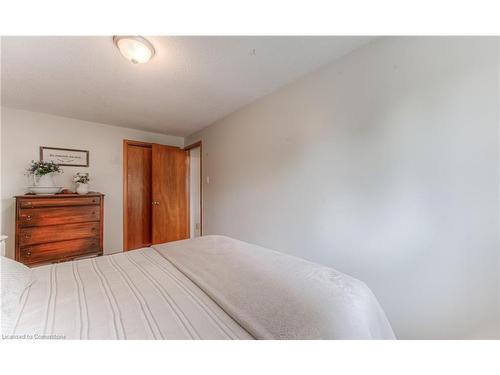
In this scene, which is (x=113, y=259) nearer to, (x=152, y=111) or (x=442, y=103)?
(x=152, y=111)

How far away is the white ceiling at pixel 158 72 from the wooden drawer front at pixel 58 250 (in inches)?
65.0

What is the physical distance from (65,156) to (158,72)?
212cm

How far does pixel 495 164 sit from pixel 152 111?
122 inches

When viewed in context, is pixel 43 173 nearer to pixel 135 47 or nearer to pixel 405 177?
pixel 135 47

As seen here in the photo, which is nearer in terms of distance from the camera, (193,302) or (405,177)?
(193,302)

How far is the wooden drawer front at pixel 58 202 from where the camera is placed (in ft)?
6.66

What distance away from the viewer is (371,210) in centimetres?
134

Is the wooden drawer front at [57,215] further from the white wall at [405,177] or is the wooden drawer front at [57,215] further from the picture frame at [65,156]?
the white wall at [405,177]

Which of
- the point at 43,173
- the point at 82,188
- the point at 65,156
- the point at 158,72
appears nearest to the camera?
the point at 158,72

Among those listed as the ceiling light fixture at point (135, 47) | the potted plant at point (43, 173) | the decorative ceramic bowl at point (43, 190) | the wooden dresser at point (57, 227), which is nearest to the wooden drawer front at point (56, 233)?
the wooden dresser at point (57, 227)

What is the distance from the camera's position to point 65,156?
2.68 m

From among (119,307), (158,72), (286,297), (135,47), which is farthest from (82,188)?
(286,297)

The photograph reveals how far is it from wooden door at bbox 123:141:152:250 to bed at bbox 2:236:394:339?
264 centimetres
